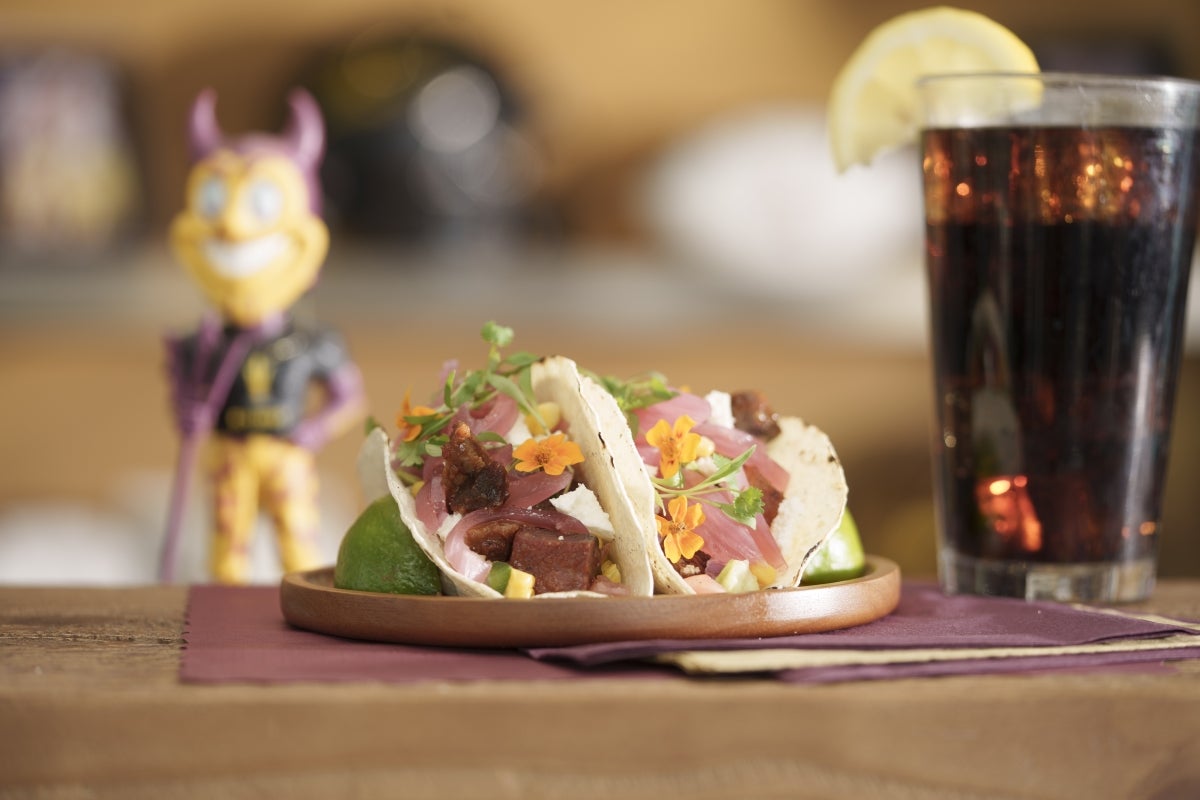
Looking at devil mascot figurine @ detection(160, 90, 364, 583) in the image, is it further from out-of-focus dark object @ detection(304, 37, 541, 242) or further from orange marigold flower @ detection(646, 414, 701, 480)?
out-of-focus dark object @ detection(304, 37, 541, 242)

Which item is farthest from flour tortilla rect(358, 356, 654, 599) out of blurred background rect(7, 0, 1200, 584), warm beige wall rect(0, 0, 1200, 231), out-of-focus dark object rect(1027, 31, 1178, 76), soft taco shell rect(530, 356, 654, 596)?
out-of-focus dark object rect(1027, 31, 1178, 76)

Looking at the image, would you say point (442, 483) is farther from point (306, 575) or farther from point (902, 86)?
point (902, 86)

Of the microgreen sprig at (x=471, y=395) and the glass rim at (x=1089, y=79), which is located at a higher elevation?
the glass rim at (x=1089, y=79)

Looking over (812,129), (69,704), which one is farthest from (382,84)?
(69,704)

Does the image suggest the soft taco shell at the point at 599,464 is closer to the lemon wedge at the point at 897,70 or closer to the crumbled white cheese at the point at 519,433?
the crumbled white cheese at the point at 519,433

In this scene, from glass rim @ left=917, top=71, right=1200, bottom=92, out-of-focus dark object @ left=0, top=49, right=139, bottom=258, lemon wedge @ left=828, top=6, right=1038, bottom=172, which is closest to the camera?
glass rim @ left=917, top=71, right=1200, bottom=92

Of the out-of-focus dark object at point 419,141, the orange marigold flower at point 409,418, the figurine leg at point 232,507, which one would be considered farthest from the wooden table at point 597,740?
the out-of-focus dark object at point 419,141
